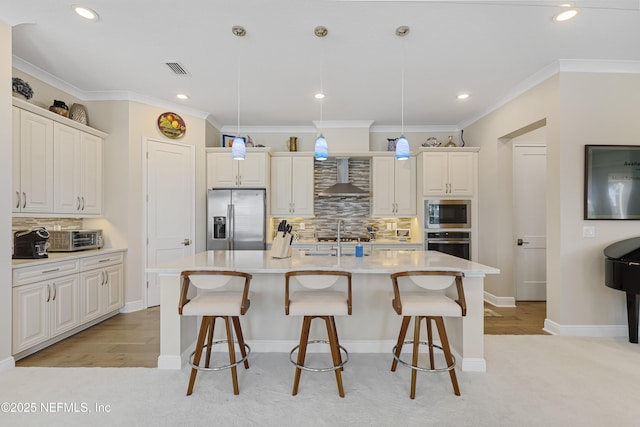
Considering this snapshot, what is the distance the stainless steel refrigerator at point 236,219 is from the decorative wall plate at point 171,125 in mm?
981

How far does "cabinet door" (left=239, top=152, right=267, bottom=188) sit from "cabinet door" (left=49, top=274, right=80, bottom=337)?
8.17ft

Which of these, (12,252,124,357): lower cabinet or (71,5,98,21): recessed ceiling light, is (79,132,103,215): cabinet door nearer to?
(12,252,124,357): lower cabinet

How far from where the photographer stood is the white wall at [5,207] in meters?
2.44

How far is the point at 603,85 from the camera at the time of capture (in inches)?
125

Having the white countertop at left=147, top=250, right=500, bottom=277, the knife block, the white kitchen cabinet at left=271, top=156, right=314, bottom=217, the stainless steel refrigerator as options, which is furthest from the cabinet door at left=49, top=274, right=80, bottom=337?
the white kitchen cabinet at left=271, top=156, right=314, bottom=217

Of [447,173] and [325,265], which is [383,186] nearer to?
[447,173]

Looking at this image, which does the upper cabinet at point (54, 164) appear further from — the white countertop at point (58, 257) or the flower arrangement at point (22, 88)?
Result: the white countertop at point (58, 257)

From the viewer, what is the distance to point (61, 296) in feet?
9.87

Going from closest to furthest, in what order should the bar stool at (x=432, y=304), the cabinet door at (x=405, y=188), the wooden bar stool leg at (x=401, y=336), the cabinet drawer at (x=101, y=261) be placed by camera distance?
the bar stool at (x=432, y=304)
the wooden bar stool leg at (x=401, y=336)
the cabinet drawer at (x=101, y=261)
the cabinet door at (x=405, y=188)

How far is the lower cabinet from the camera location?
2614mm

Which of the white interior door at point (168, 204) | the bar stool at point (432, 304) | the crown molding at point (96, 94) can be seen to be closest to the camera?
the bar stool at point (432, 304)

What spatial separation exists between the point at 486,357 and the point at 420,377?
79 cm

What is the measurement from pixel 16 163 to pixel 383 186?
4.57m

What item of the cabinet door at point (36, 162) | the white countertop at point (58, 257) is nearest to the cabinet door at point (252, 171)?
the white countertop at point (58, 257)
